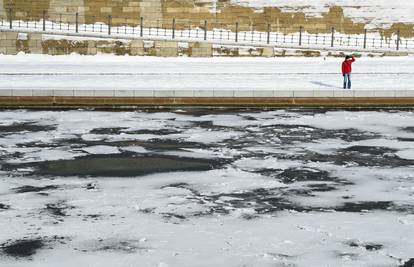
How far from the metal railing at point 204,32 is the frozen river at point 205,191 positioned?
49.4 ft

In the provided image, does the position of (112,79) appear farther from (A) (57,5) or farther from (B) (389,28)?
(B) (389,28)

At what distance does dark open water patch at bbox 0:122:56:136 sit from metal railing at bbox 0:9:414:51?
15.6 metres

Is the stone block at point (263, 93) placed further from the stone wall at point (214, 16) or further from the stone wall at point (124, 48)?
the stone wall at point (214, 16)

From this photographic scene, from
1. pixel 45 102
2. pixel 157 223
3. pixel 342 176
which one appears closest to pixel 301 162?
pixel 342 176

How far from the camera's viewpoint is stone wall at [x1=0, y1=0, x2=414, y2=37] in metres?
34.3

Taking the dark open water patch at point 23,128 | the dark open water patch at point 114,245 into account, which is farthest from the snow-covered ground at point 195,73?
the dark open water patch at point 114,245

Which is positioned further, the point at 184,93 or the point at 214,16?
the point at 214,16

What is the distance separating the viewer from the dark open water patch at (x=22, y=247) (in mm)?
8656

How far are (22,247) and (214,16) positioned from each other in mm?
26511

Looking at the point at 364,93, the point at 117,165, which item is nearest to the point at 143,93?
the point at 364,93

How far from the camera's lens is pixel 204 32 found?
33469 mm

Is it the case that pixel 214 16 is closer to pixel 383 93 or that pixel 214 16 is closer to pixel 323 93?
pixel 323 93

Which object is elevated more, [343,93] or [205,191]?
[343,93]

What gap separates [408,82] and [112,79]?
344 inches
